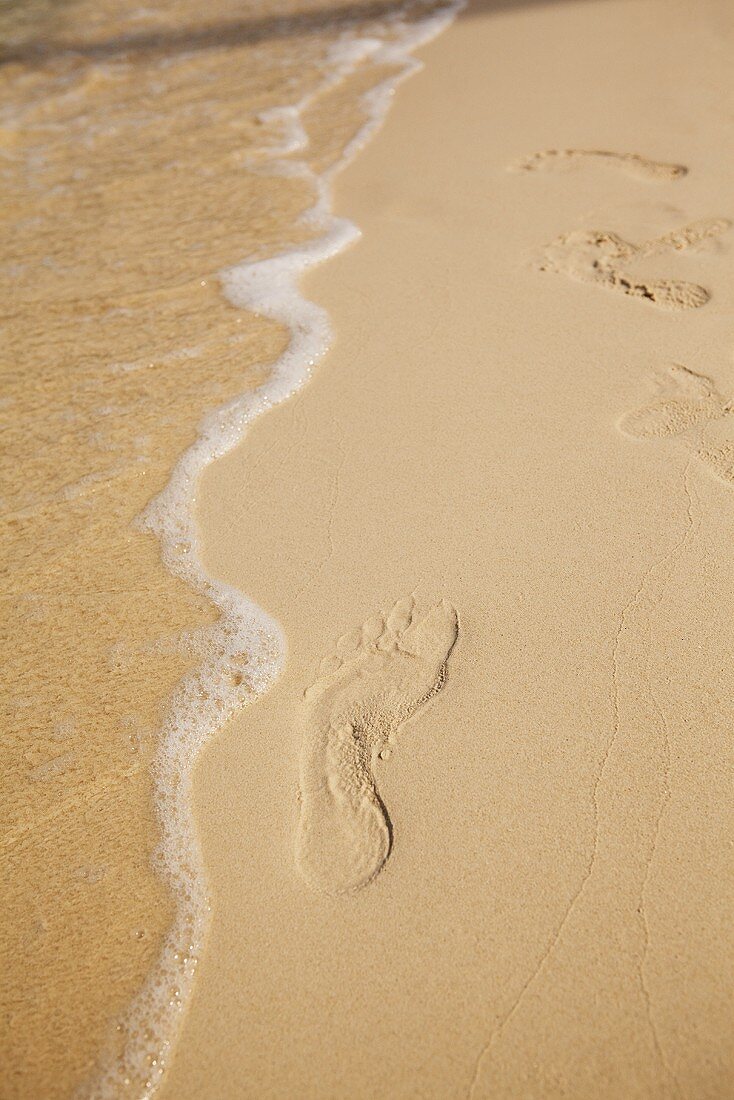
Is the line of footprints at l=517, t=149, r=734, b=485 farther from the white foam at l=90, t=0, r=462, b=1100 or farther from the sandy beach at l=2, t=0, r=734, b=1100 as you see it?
the white foam at l=90, t=0, r=462, b=1100

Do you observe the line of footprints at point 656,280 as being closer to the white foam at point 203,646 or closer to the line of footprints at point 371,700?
the line of footprints at point 371,700

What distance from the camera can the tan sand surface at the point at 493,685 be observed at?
3.97 feet

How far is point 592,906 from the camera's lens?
127cm

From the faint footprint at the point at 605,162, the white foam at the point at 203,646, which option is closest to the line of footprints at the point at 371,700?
the white foam at the point at 203,646

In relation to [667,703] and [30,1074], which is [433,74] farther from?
[30,1074]

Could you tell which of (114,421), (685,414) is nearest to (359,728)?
(685,414)

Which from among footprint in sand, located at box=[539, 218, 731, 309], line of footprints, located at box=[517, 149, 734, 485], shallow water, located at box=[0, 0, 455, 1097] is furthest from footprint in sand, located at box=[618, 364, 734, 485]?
shallow water, located at box=[0, 0, 455, 1097]

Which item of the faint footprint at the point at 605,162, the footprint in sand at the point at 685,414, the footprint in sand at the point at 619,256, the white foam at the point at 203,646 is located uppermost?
the faint footprint at the point at 605,162

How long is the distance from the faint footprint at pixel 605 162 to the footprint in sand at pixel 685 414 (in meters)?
1.12

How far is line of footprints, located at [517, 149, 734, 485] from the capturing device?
1.93 meters

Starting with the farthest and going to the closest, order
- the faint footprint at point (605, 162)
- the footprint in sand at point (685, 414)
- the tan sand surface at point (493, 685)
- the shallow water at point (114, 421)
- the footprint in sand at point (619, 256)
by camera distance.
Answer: the faint footprint at point (605, 162)
the footprint in sand at point (619, 256)
the footprint in sand at point (685, 414)
the shallow water at point (114, 421)
the tan sand surface at point (493, 685)

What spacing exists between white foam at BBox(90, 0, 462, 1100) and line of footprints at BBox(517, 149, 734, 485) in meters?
0.71

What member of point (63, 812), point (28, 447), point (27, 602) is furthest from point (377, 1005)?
point (28, 447)

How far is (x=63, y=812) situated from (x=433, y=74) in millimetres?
3608
